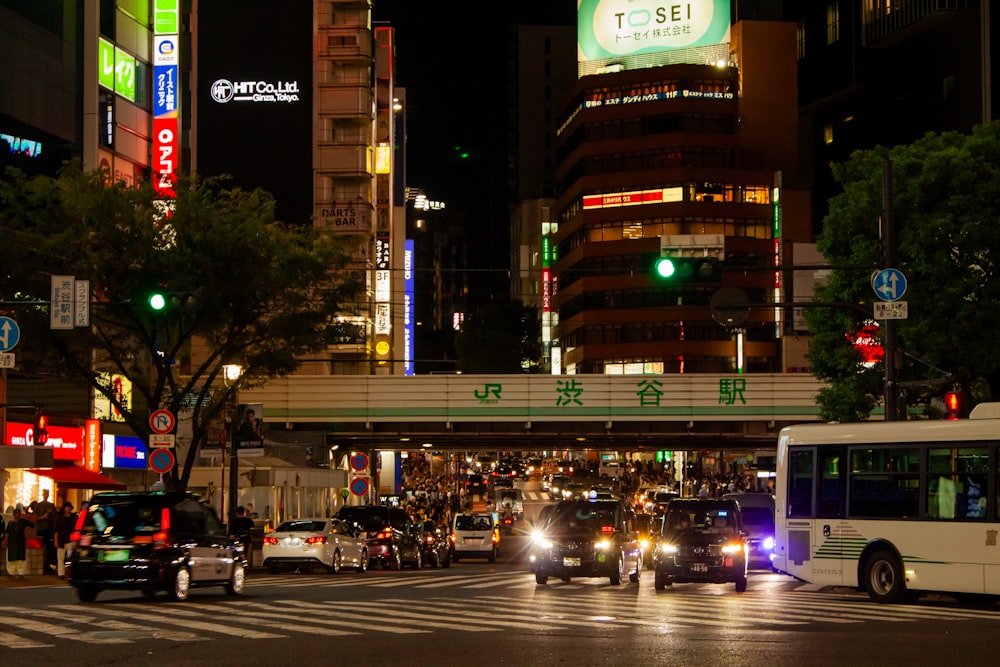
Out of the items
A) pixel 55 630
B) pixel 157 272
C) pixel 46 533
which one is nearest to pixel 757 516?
pixel 157 272

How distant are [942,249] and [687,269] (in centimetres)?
1445

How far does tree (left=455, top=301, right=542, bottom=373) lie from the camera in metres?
128

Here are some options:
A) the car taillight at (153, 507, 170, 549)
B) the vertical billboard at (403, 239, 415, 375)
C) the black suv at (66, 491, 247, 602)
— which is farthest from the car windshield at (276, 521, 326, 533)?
the vertical billboard at (403, 239, 415, 375)

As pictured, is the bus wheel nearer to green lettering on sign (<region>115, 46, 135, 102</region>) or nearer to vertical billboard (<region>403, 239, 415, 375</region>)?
green lettering on sign (<region>115, 46, 135, 102</region>)

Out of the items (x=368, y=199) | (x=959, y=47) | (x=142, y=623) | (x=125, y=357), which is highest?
(x=959, y=47)

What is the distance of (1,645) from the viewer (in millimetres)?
15438

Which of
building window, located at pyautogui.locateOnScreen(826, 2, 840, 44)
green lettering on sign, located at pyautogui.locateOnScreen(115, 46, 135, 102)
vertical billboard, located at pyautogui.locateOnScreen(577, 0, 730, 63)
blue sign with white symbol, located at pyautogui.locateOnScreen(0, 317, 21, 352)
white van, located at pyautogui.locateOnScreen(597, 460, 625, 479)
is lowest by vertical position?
white van, located at pyautogui.locateOnScreen(597, 460, 625, 479)

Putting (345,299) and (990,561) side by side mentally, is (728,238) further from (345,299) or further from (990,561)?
(990,561)

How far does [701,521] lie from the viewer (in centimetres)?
2959

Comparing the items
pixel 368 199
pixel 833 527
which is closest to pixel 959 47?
pixel 368 199

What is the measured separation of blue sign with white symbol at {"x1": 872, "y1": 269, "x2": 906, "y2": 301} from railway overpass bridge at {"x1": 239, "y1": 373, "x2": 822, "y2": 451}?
3073cm

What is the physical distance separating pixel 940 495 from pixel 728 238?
86213 millimetres

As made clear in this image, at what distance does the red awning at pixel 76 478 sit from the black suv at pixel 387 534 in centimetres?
686

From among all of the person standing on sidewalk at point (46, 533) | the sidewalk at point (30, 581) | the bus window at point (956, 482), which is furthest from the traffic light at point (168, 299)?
the bus window at point (956, 482)
